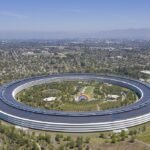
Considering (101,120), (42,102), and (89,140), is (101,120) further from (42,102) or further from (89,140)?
(42,102)

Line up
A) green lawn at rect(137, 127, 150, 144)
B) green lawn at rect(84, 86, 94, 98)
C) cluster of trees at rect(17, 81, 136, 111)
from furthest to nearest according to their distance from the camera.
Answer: green lawn at rect(84, 86, 94, 98)
cluster of trees at rect(17, 81, 136, 111)
green lawn at rect(137, 127, 150, 144)

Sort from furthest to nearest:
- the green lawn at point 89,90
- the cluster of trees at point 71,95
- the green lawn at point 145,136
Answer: the green lawn at point 89,90
the cluster of trees at point 71,95
the green lawn at point 145,136

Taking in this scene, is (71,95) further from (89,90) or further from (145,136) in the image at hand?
(145,136)

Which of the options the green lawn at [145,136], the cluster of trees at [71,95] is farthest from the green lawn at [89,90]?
the green lawn at [145,136]

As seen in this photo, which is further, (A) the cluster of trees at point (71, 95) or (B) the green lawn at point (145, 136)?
(A) the cluster of trees at point (71, 95)

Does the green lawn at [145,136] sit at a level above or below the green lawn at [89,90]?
below

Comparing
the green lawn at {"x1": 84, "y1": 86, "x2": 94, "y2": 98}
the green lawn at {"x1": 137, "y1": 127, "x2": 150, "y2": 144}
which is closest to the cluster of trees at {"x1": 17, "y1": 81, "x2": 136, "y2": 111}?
the green lawn at {"x1": 84, "y1": 86, "x2": 94, "y2": 98}

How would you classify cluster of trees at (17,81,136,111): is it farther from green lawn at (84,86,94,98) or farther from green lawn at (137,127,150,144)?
green lawn at (137,127,150,144)

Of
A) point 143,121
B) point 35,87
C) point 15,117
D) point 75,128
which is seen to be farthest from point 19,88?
point 143,121

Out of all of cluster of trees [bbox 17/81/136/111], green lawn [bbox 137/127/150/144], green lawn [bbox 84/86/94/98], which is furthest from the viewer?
green lawn [bbox 84/86/94/98]

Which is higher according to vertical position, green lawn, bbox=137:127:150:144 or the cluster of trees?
the cluster of trees

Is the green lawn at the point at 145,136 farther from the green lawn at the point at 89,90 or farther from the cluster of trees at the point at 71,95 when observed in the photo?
the green lawn at the point at 89,90
